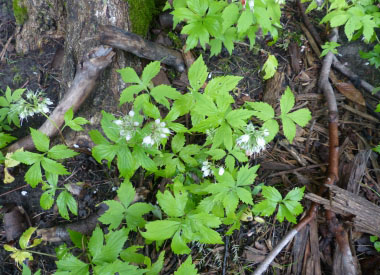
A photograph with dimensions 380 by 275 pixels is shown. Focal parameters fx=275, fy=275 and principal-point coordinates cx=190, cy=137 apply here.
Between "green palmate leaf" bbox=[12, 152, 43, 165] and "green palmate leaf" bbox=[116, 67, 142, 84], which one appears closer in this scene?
"green palmate leaf" bbox=[12, 152, 43, 165]

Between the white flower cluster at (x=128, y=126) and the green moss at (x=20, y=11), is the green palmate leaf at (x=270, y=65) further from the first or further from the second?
the green moss at (x=20, y=11)

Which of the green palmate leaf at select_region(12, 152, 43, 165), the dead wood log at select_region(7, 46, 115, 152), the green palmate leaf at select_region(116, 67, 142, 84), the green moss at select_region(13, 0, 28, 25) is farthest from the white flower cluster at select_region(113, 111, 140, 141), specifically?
the green moss at select_region(13, 0, 28, 25)

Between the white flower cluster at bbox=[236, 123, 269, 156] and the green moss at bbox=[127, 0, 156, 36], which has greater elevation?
the green moss at bbox=[127, 0, 156, 36]

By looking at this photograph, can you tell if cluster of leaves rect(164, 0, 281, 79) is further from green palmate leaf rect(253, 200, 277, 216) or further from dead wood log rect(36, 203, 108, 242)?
dead wood log rect(36, 203, 108, 242)

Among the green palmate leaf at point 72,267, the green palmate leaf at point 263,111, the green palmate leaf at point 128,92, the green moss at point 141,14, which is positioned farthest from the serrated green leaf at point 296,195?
the green moss at point 141,14

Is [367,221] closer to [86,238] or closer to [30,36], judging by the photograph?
[86,238]

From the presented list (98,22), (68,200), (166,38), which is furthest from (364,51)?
(68,200)
